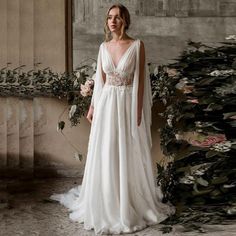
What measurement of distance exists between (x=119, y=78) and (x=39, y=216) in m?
1.43

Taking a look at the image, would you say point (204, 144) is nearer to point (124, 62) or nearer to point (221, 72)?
point (221, 72)

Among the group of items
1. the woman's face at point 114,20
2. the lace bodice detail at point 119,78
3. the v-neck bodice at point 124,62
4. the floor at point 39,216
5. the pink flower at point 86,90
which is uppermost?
the woman's face at point 114,20

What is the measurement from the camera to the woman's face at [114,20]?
3318mm

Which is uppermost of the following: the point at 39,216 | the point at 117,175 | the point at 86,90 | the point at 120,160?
the point at 86,90

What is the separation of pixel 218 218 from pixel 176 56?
223 cm

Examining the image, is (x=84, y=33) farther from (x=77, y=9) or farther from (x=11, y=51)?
(x=11, y=51)

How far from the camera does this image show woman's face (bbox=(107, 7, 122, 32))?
332 cm

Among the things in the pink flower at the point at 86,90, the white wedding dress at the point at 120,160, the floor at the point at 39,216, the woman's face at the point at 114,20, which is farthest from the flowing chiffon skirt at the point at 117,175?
the pink flower at the point at 86,90

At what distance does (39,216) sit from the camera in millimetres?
3656

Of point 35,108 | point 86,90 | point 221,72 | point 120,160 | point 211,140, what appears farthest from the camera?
point 35,108

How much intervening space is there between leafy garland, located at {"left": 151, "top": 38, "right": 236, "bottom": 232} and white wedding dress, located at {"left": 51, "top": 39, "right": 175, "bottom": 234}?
1.24 feet

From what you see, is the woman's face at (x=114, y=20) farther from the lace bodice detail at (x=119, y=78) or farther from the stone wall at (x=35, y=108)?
the stone wall at (x=35, y=108)

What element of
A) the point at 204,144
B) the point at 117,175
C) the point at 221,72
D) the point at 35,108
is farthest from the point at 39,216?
the point at 221,72

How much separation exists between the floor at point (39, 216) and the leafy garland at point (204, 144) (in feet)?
A: 0.76
